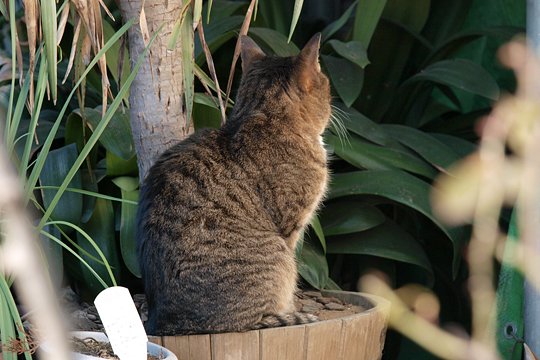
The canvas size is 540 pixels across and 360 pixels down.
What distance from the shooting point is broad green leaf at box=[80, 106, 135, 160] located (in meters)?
2.22

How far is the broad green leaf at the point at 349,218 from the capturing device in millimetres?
2389

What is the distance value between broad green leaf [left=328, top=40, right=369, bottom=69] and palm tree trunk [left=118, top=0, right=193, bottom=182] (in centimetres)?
66

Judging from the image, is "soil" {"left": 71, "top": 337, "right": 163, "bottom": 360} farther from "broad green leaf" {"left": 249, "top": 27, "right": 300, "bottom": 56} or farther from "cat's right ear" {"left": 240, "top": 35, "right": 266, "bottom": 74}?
"broad green leaf" {"left": 249, "top": 27, "right": 300, "bottom": 56}

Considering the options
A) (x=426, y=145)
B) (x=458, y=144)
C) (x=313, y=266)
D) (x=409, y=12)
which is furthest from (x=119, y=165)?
(x=409, y=12)

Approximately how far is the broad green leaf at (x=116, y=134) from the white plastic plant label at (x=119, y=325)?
1.01m

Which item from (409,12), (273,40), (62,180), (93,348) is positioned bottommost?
(93,348)

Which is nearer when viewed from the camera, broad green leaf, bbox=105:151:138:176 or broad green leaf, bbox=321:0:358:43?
broad green leaf, bbox=105:151:138:176

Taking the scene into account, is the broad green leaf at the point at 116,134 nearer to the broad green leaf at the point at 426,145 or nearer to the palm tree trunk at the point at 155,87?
the palm tree trunk at the point at 155,87

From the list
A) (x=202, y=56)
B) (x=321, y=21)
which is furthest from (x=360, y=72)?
(x=321, y=21)

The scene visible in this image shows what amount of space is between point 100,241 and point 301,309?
672 mm

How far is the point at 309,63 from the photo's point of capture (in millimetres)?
2010

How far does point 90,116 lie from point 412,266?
4.69 feet

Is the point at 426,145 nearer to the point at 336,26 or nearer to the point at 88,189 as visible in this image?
the point at 336,26

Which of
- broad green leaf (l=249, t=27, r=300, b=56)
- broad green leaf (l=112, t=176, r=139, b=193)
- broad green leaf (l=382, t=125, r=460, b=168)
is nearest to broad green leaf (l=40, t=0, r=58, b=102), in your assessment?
broad green leaf (l=112, t=176, r=139, b=193)
